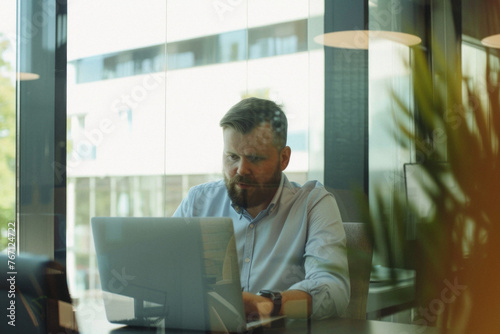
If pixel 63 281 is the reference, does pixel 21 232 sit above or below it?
above

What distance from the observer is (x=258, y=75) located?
6.21ft

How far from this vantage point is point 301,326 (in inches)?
60.9

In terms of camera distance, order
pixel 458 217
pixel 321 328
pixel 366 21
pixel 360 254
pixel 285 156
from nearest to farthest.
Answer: pixel 458 217
pixel 360 254
pixel 321 328
pixel 285 156
pixel 366 21

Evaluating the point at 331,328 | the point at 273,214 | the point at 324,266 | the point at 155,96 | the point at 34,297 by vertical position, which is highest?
the point at 155,96

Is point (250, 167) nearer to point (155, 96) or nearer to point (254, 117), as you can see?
point (254, 117)

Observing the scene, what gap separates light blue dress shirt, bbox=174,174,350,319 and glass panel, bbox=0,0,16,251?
575 millimetres

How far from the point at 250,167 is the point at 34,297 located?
883 millimetres

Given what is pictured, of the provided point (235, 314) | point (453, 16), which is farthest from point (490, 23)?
point (235, 314)

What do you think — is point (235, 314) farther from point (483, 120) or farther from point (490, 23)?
point (490, 23)

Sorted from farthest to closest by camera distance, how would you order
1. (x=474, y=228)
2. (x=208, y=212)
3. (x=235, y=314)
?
(x=208, y=212) < (x=235, y=314) < (x=474, y=228)

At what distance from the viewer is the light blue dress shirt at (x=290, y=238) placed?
1.63 meters

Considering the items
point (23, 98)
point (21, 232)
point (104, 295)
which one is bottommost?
point (104, 295)

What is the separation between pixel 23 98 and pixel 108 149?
0.34m

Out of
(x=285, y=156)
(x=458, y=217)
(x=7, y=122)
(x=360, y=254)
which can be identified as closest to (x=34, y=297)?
(x=7, y=122)
